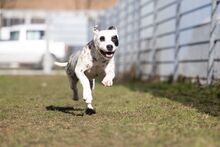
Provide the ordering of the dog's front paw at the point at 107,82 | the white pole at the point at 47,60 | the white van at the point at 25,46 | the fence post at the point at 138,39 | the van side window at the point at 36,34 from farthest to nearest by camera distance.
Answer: the white pole at the point at 47,60 → the van side window at the point at 36,34 → the white van at the point at 25,46 → the fence post at the point at 138,39 → the dog's front paw at the point at 107,82

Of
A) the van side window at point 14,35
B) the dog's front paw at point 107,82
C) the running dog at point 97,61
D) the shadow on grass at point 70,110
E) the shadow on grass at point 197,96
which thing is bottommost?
the shadow on grass at point 70,110

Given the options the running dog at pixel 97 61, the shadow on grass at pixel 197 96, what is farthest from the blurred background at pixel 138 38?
the running dog at pixel 97 61

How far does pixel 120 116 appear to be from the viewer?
6.90 m

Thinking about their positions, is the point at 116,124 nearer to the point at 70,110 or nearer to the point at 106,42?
the point at 106,42

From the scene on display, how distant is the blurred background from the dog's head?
2.75m

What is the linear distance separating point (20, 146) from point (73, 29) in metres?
22.5

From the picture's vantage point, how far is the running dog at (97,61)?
7.00m

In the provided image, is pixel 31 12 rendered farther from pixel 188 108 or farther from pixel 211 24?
pixel 188 108

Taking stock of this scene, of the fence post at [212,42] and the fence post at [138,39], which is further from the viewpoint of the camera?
the fence post at [138,39]

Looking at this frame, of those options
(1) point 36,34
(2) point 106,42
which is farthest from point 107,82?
(1) point 36,34

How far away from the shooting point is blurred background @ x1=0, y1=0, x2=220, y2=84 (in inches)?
462

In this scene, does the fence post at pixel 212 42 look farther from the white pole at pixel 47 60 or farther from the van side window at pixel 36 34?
the white pole at pixel 47 60

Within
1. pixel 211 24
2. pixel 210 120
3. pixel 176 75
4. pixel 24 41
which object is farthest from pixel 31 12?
pixel 210 120

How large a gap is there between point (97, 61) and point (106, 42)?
1.21ft
